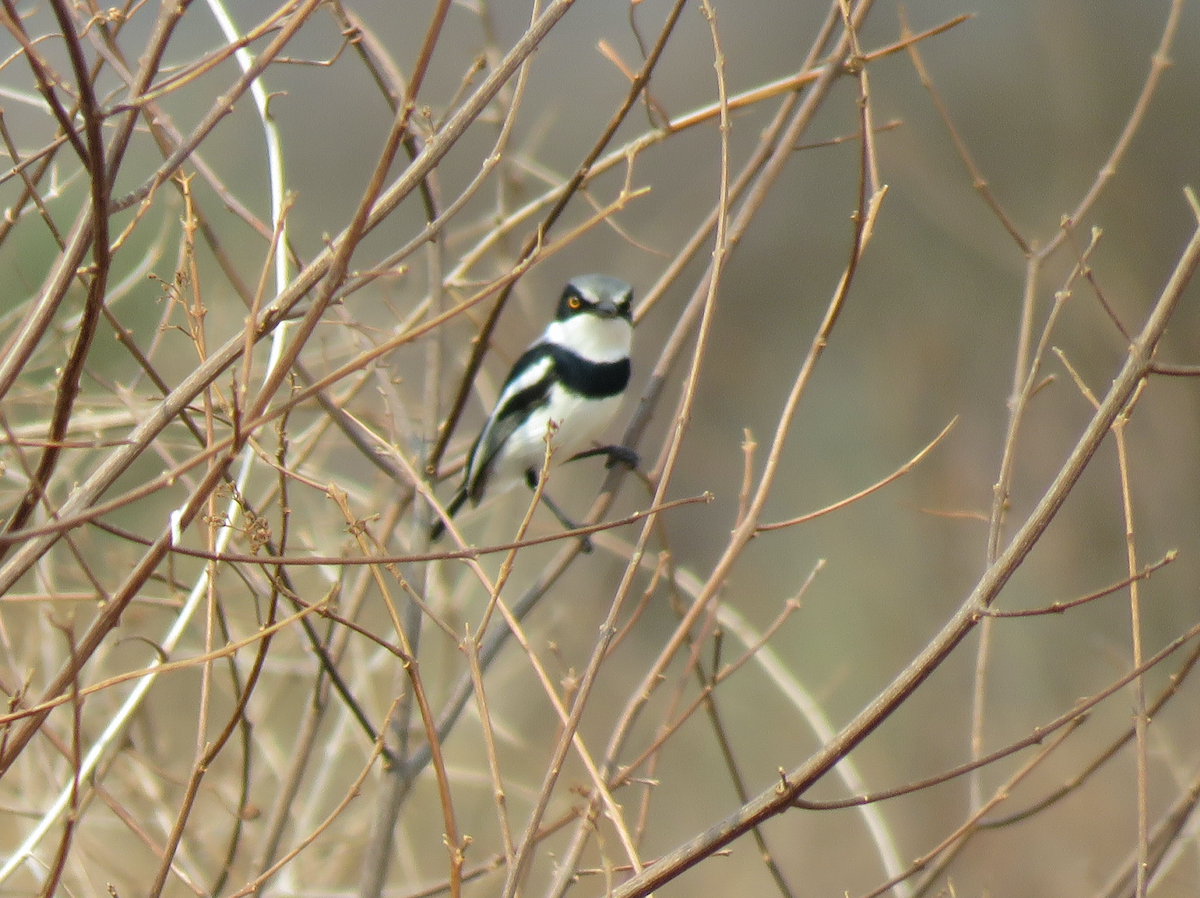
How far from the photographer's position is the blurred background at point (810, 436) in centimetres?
586

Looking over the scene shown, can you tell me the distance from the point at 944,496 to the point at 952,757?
2257 millimetres

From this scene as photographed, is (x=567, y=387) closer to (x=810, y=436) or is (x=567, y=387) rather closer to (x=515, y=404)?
(x=515, y=404)

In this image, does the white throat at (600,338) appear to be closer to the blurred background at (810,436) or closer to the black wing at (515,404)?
the black wing at (515,404)

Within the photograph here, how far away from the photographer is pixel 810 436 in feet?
39.5

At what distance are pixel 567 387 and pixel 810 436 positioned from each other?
8.09 meters

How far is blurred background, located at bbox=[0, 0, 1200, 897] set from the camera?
5.86m

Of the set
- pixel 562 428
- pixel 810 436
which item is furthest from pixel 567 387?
pixel 810 436

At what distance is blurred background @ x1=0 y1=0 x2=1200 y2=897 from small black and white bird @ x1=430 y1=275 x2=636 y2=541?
22 centimetres

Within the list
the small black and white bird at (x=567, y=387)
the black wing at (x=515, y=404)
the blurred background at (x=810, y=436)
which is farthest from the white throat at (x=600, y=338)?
the blurred background at (x=810, y=436)

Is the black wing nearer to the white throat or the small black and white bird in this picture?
the small black and white bird

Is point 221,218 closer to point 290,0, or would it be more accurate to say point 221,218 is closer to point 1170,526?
point 1170,526

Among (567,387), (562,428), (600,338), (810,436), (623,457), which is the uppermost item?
(810,436)

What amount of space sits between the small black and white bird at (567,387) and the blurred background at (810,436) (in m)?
0.22

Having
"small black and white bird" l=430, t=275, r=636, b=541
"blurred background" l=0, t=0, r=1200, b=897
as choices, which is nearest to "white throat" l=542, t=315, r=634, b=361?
"small black and white bird" l=430, t=275, r=636, b=541
